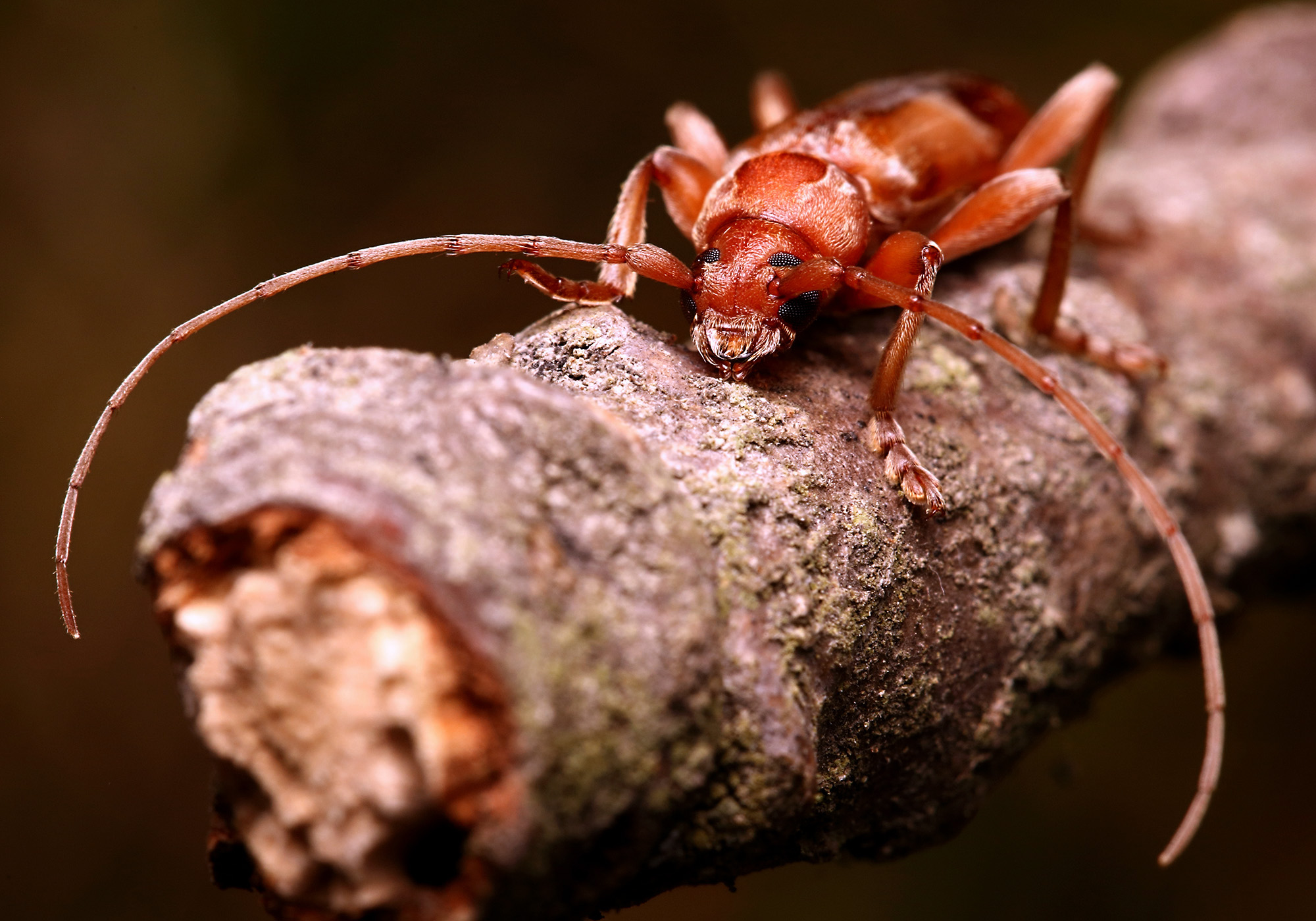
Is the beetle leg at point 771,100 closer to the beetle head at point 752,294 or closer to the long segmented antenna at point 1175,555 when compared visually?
the beetle head at point 752,294

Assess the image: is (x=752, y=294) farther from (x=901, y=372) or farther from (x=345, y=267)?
(x=345, y=267)

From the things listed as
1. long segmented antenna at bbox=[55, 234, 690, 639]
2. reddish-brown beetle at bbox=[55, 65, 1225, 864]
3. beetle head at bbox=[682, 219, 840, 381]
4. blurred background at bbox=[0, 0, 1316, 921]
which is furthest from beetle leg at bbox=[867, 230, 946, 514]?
blurred background at bbox=[0, 0, 1316, 921]

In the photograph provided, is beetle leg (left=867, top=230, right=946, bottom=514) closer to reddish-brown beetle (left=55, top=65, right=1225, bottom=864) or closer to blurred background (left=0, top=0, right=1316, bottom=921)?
reddish-brown beetle (left=55, top=65, right=1225, bottom=864)

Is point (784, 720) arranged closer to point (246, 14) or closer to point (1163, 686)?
point (1163, 686)

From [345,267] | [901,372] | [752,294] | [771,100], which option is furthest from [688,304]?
[771,100]

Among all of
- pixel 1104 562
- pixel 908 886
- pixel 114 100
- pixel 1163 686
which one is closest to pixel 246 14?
pixel 114 100
